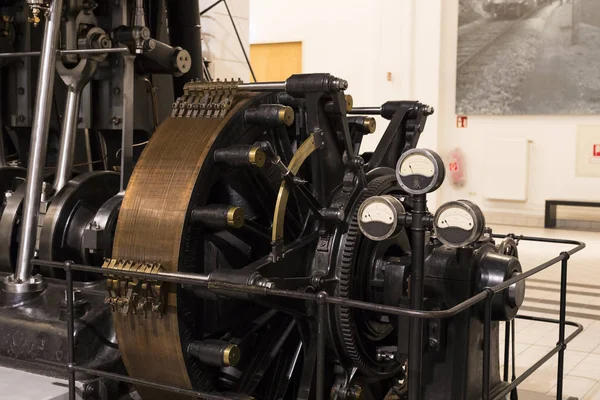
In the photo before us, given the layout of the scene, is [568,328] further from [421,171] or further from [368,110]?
[421,171]

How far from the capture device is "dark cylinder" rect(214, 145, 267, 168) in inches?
76.3

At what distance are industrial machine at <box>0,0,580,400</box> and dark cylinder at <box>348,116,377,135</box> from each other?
12 mm

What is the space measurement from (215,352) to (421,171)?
2.26 feet

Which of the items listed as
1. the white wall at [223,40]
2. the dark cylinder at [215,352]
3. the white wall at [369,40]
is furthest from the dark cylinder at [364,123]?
the white wall at [369,40]

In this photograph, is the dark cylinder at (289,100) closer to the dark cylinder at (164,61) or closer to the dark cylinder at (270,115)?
the dark cylinder at (270,115)

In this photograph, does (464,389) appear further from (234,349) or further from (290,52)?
(290,52)

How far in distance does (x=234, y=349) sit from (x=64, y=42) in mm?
1347

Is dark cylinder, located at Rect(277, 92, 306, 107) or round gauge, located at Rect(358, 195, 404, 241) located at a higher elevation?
dark cylinder, located at Rect(277, 92, 306, 107)

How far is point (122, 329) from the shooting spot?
80.3 inches

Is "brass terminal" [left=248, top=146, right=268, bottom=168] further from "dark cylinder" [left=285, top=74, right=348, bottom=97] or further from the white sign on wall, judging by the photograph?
the white sign on wall

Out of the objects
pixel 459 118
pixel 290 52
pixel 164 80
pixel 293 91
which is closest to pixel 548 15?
pixel 459 118

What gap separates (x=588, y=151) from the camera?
8953 millimetres

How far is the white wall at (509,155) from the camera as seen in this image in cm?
912

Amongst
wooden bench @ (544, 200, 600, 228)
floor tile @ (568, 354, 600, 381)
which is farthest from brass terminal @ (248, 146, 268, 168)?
wooden bench @ (544, 200, 600, 228)
